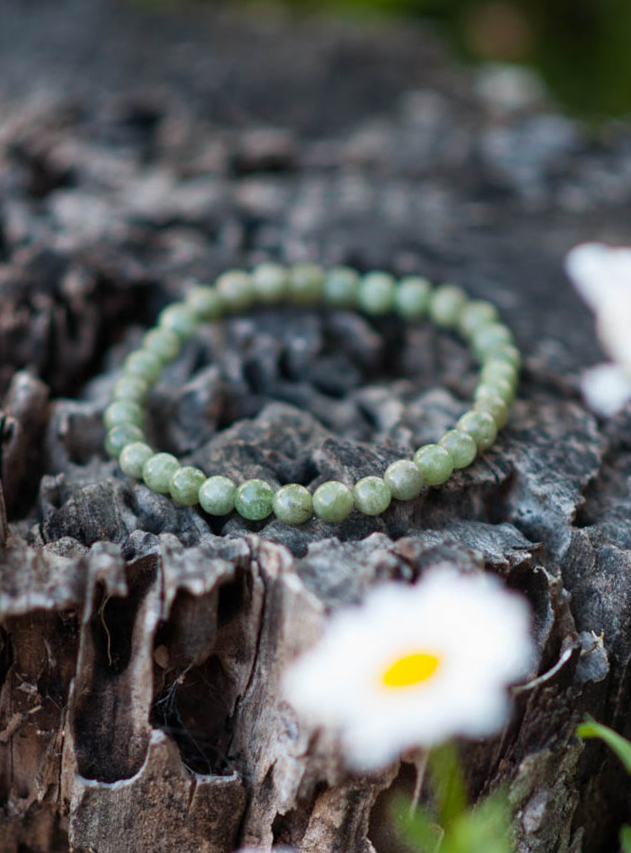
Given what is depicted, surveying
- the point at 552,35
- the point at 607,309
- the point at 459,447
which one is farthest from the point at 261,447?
the point at 552,35

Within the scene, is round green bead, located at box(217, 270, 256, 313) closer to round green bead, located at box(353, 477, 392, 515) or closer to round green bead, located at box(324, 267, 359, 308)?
round green bead, located at box(324, 267, 359, 308)

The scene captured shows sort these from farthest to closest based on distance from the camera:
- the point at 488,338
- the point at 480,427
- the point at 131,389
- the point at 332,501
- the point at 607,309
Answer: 1. the point at 607,309
2. the point at 488,338
3. the point at 131,389
4. the point at 480,427
5. the point at 332,501

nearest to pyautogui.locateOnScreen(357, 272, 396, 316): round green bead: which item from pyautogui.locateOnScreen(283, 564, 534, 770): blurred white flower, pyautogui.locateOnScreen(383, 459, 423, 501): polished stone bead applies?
pyautogui.locateOnScreen(383, 459, 423, 501): polished stone bead

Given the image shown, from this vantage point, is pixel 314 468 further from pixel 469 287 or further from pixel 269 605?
pixel 469 287

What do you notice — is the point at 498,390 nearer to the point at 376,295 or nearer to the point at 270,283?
the point at 376,295

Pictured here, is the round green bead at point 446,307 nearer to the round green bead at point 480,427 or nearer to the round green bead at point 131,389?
the round green bead at point 480,427

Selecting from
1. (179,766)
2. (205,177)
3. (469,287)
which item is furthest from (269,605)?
(205,177)

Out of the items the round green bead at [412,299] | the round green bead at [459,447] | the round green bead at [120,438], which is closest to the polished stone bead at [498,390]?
the round green bead at [459,447]
